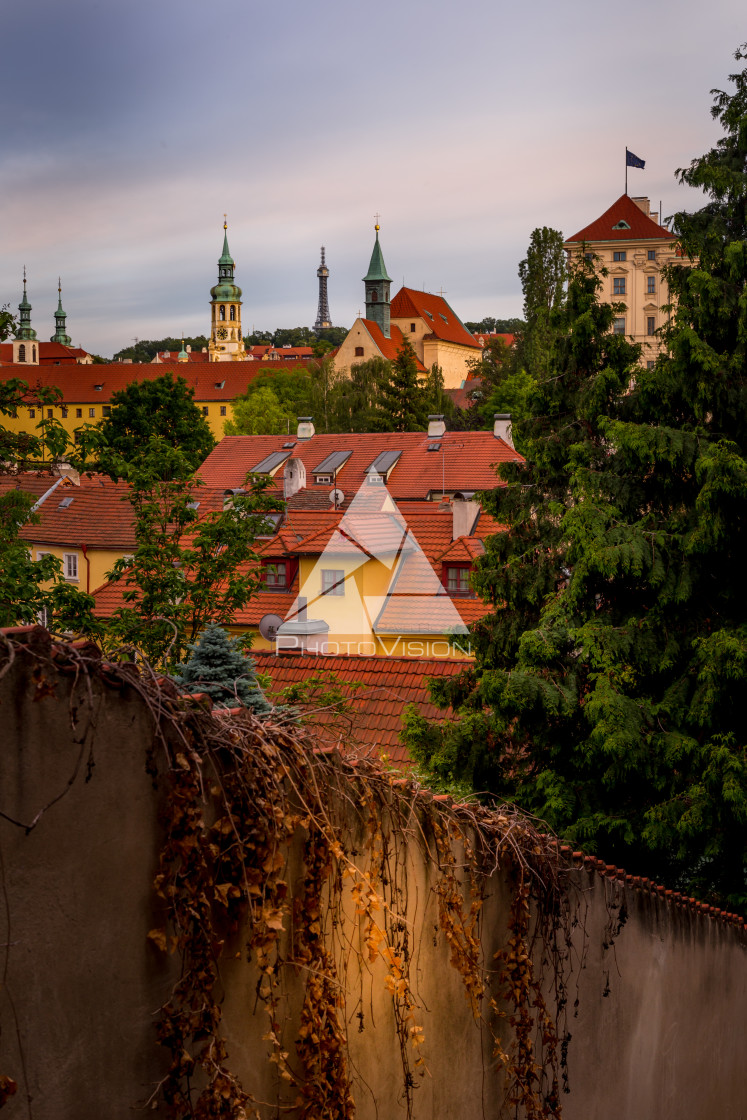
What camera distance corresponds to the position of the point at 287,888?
3.37 m

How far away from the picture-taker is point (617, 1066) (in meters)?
6.70

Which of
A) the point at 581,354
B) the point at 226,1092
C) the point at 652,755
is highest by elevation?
the point at 581,354

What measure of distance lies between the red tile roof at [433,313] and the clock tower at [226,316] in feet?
121

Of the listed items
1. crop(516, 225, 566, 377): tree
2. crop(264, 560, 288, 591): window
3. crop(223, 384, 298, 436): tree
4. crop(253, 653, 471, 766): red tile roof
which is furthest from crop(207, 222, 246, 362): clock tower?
crop(253, 653, 471, 766): red tile roof

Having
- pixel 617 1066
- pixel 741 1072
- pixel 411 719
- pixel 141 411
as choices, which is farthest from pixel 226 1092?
pixel 141 411

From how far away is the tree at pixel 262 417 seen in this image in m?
70.3

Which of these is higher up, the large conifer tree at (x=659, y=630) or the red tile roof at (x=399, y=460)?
the red tile roof at (x=399, y=460)

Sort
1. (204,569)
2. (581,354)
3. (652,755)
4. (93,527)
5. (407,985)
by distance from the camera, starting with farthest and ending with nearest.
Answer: (93,527)
(204,569)
(581,354)
(652,755)
(407,985)

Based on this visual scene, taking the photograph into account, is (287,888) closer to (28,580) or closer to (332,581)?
(28,580)

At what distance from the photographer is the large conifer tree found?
11.1 meters

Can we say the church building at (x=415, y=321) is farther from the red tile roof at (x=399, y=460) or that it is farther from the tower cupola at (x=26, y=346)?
the red tile roof at (x=399, y=460)

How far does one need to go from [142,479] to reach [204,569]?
74.4 inches

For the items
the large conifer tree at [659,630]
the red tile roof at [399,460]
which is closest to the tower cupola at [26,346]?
the red tile roof at [399,460]

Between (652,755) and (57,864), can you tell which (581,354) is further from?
(57,864)
